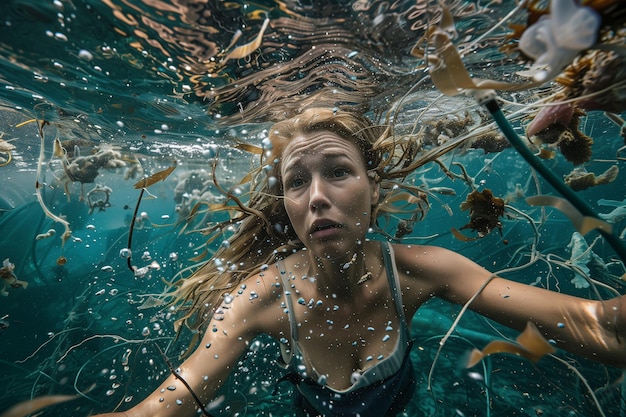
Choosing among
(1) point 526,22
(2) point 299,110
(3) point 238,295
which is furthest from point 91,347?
(1) point 526,22

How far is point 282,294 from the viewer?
3.16 meters

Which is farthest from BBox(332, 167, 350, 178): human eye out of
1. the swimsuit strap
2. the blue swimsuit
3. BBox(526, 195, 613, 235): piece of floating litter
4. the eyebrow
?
BBox(526, 195, 613, 235): piece of floating litter

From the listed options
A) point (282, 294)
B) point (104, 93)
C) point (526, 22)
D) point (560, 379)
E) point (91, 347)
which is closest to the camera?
point (526, 22)

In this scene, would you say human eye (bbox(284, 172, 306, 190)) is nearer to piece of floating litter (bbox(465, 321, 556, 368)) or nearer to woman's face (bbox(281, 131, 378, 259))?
woman's face (bbox(281, 131, 378, 259))

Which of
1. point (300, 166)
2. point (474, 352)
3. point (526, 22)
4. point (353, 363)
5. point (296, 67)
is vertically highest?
point (296, 67)

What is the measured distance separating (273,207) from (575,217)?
2.88 meters

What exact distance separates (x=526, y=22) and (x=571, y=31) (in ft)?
0.70

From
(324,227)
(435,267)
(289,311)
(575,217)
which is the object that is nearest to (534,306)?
(435,267)

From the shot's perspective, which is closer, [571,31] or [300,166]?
[571,31]

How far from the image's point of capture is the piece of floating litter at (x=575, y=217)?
1.32 metres

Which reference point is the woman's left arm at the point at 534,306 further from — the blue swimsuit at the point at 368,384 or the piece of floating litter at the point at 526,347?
the piece of floating litter at the point at 526,347

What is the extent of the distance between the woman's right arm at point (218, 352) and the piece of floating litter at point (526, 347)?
2123mm

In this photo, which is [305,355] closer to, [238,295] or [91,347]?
[238,295]

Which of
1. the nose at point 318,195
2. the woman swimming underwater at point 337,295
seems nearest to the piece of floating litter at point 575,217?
the woman swimming underwater at point 337,295
